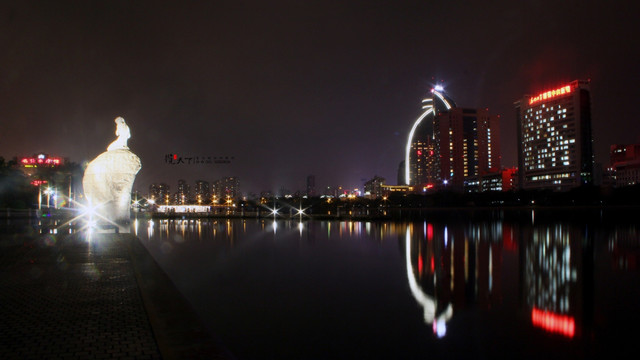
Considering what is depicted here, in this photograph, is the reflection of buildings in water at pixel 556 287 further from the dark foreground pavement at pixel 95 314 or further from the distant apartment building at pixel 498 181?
the distant apartment building at pixel 498 181

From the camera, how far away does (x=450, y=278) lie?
13.6m

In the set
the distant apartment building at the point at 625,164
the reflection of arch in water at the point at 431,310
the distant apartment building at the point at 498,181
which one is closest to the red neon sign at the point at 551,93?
the distant apartment building at the point at 498,181

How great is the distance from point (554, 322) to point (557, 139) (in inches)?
5666

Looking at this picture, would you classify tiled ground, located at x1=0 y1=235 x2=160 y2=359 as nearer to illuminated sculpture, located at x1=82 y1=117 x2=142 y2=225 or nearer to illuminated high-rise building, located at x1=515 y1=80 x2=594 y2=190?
illuminated sculpture, located at x1=82 y1=117 x2=142 y2=225

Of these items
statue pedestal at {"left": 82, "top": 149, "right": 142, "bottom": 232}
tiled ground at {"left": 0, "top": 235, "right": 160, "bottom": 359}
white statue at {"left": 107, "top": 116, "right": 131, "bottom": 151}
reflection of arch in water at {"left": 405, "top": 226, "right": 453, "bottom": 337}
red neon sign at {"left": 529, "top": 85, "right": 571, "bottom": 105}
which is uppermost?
red neon sign at {"left": 529, "top": 85, "right": 571, "bottom": 105}

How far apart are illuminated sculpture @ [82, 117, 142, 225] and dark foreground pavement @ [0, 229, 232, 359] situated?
2192 centimetres

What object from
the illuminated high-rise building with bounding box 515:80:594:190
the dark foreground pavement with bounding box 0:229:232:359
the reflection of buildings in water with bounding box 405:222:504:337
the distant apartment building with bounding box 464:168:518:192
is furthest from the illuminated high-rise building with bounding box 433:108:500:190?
the dark foreground pavement with bounding box 0:229:232:359

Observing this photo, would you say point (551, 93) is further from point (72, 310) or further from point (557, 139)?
point (72, 310)

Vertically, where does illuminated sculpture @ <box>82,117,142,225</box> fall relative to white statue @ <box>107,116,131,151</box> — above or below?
below

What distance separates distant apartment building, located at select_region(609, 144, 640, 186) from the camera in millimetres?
144875

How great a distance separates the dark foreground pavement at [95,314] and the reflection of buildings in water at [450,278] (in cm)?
454

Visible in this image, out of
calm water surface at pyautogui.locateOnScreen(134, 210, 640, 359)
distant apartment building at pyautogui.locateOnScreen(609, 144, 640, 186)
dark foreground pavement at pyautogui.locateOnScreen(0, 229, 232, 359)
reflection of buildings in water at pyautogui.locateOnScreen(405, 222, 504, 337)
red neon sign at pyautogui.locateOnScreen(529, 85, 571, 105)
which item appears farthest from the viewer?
distant apartment building at pyautogui.locateOnScreen(609, 144, 640, 186)

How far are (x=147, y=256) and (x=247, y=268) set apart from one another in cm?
311

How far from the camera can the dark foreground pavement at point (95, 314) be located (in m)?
5.77
